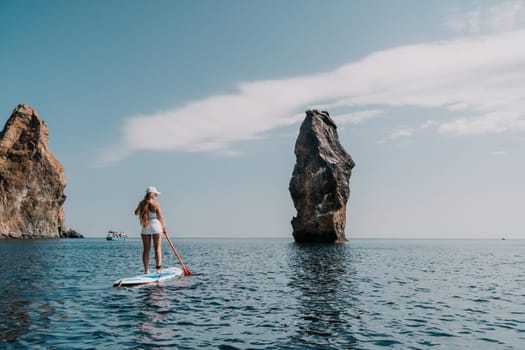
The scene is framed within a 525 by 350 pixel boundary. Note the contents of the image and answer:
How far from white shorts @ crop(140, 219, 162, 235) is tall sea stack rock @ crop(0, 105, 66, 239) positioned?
420 feet

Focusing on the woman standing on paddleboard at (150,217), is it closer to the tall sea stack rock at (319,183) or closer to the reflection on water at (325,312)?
the reflection on water at (325,312)

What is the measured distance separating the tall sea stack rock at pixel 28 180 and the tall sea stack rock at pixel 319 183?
3643 inches

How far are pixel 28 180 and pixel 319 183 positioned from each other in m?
101

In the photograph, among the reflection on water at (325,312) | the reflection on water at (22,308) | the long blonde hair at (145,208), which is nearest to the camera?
the reflection on water at (325,312)

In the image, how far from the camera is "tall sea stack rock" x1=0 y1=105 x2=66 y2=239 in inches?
5108


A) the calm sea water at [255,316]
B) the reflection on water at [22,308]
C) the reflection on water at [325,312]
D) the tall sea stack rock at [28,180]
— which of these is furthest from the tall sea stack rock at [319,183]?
the tall sea stack rock at [28,180]

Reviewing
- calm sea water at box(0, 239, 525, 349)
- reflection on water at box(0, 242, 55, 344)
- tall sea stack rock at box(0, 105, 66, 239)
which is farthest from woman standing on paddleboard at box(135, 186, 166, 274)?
tall sea stack rock at box(0, 105, 66, 239)

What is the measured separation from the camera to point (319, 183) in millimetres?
91000

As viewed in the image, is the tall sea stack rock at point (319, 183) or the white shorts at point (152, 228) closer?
the white shorts at point (152, 228)

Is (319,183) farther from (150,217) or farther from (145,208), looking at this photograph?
(145,208)

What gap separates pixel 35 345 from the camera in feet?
32.1

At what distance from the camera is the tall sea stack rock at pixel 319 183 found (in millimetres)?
89312

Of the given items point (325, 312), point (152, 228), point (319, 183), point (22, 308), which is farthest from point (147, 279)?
point (319, 183)

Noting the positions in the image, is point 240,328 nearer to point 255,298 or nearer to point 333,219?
point 255,298
